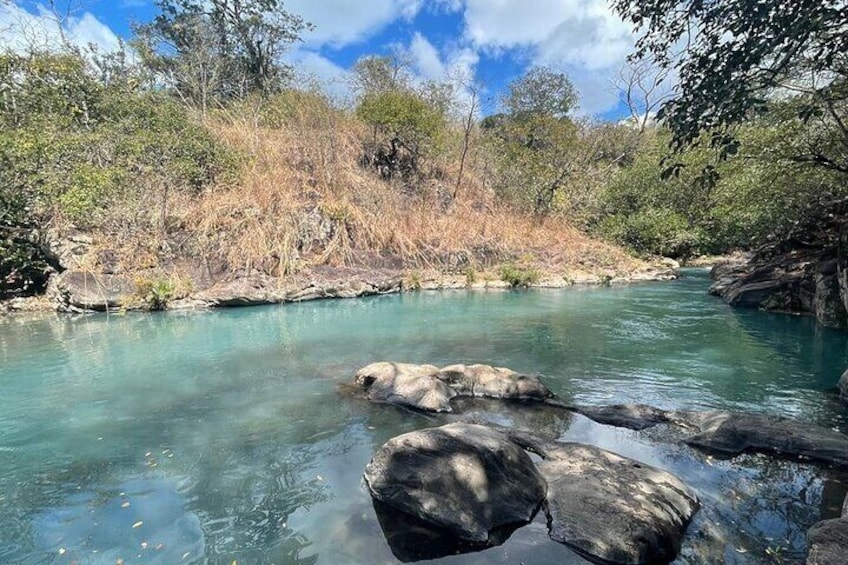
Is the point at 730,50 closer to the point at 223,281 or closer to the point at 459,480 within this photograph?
the point at 459,480

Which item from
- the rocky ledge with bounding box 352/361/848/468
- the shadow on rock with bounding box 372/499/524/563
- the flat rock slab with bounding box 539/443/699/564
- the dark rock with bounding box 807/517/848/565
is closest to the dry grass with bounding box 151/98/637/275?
the rocky ledge with bounding box 352/361/848/468

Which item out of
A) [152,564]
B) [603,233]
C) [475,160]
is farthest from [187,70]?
[152,564]

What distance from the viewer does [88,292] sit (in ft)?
36.8

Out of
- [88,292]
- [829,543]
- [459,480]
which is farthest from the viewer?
[88,292]

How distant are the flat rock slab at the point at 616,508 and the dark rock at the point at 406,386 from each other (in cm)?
171

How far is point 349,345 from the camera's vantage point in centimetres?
846

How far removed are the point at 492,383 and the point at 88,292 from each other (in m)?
9.61

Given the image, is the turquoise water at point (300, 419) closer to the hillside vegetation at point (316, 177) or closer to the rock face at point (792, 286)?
the rock face at point (792, 286)

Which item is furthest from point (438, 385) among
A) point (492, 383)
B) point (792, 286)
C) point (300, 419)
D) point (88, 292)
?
point (792, 286)

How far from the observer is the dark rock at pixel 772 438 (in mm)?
4164

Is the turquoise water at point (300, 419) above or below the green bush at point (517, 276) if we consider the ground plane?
below

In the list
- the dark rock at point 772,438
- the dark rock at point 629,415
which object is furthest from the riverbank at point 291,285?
the dark rock at point 772,438

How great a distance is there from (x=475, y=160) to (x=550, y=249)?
586cm

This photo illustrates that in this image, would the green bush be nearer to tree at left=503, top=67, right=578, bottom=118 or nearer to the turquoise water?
the turquoise water
